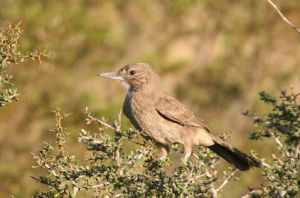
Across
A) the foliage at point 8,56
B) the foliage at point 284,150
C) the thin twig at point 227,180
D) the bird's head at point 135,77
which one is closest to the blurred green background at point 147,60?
the bird's head at point 135,77

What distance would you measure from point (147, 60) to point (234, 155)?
472cm

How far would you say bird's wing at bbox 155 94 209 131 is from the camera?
21.5ft

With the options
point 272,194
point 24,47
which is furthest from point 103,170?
point 24,47

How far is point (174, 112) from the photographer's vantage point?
6648 millimetres

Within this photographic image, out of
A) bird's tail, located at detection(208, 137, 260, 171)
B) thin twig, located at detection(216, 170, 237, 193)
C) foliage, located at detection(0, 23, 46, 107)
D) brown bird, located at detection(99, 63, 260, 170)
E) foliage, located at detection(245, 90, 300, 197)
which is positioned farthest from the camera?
brown bird, located at detection(99, 63, 260, 170)

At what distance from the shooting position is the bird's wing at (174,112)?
259 inches

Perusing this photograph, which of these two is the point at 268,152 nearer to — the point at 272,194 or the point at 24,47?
the point at 24,47

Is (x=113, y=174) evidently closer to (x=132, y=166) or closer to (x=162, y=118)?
(x=132, y=166)

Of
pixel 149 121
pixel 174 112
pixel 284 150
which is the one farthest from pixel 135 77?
pixel 284 150

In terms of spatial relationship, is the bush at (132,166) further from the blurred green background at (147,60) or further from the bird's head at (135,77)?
the blurred green background at (147,60)

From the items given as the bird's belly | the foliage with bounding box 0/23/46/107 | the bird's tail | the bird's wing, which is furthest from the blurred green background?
the foliage with bounding box 0/23/46/107

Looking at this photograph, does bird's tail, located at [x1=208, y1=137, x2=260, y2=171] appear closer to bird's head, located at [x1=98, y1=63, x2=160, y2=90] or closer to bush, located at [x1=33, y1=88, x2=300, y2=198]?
bird's head, located at [x1=98, y1=63, x2=160, y2=90]

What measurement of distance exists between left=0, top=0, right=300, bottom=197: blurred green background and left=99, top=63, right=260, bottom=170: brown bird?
1.56 meters

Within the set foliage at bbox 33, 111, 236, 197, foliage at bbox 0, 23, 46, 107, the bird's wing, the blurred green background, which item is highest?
the blurred green background
